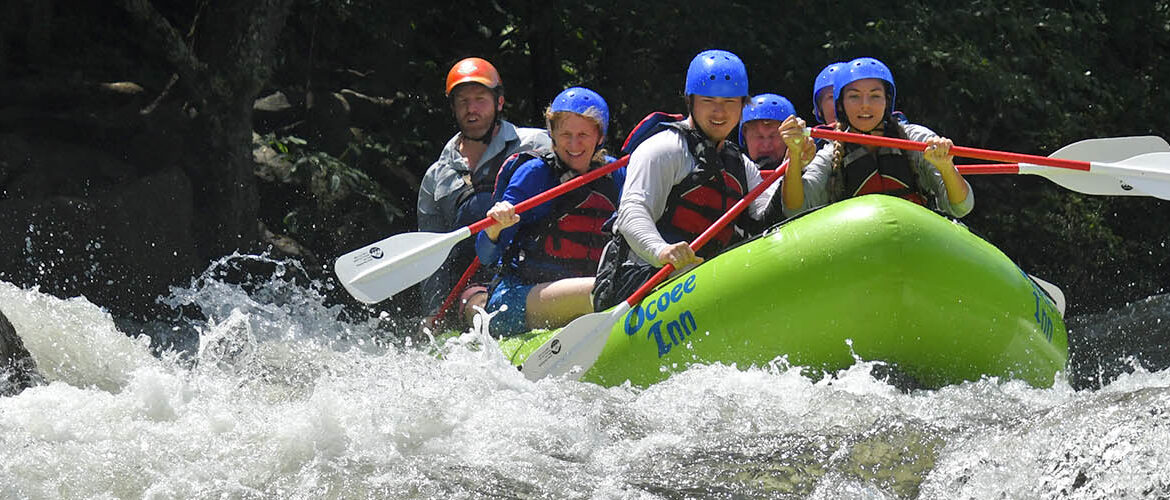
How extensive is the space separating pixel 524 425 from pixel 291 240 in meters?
4.70

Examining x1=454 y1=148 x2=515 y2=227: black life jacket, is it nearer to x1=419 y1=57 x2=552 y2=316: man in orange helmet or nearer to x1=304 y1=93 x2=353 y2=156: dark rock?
x1=419 y1=57 x2=552 y2=316: man in orange helmet

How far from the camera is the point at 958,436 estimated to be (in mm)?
3342

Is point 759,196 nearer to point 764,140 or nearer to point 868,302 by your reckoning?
point 868,302

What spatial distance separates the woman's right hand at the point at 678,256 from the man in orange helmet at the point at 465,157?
5.87 feet

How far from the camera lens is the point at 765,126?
612 cm

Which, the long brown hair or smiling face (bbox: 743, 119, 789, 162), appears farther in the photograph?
smiling face (bbox: 743, 119, 789, 162)

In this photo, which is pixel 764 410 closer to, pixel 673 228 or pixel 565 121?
pixel 673 228

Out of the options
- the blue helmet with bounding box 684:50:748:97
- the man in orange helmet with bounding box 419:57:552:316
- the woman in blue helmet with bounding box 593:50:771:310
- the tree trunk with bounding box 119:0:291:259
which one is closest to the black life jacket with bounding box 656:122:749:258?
the woman in blue helmet with bounding box 593:50:771:310

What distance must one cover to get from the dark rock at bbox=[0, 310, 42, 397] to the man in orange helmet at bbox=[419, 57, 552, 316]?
2260mm

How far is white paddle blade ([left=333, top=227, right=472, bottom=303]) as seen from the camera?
529cm

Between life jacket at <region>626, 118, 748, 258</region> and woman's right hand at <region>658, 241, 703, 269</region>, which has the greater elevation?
life jacket at <region>626, 118, 748, 258</region>

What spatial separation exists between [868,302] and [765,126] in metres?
2.22

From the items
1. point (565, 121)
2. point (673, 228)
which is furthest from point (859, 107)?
point (565, 121)

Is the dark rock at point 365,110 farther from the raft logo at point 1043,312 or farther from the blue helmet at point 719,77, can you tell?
the raft logo at point 1043,312
